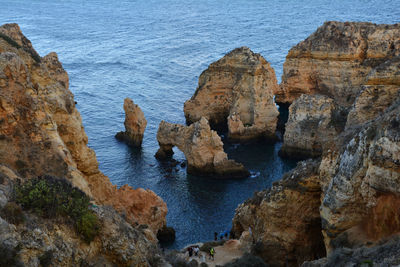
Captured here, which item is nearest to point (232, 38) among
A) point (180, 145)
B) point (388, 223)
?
point (180, 145)

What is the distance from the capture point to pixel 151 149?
5966 centimetres

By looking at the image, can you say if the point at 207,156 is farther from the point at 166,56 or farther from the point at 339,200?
the point at 166,56

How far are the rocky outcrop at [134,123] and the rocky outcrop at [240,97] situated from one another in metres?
8.20

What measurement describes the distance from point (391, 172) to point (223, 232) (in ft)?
70.4

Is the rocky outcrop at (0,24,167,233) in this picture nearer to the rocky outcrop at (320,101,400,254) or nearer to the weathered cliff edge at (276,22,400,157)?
the rocky outcrop at (320,101,400,254)

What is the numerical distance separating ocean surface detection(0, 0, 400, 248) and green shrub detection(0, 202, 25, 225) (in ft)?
76.0

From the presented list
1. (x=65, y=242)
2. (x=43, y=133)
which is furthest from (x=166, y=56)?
(x=65, y=242)

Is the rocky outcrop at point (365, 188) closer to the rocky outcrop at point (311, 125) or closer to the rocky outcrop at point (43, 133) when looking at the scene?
the rocky outcrop at point (43, 133)

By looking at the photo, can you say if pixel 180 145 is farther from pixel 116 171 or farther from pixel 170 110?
pixel 170 110

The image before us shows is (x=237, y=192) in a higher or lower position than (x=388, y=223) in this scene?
lower

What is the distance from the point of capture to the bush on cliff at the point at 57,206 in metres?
18.9

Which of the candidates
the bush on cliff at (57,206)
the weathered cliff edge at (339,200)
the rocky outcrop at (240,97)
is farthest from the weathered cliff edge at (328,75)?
the bush on cliff at (57,206)

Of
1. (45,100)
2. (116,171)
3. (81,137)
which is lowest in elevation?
(116,171)

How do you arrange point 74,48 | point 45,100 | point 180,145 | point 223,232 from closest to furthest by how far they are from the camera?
1. point 45,100
2. point 223,232
3. point 180,145
4. point 74,48
